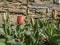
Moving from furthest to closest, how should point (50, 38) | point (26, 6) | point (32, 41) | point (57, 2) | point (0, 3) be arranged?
point (57, 2)
point (26, 6)
point (0, 3)
point (50, 38)
point (32, 41)

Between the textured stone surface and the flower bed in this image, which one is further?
the textured stone surface

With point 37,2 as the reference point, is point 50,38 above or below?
below

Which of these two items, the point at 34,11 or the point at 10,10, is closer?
the point at 10,10

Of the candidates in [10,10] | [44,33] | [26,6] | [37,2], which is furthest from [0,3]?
[44,33]

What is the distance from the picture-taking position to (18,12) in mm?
3104

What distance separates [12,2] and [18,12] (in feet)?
0.54

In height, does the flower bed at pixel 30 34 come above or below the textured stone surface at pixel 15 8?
below

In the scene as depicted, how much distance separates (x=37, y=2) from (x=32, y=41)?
49.5 inches

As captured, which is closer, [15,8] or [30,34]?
[30,34]

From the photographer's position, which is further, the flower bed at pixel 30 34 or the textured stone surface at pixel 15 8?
the textured stone surface at pixel 15 8

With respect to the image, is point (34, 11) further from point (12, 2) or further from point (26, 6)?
point (12, 2)

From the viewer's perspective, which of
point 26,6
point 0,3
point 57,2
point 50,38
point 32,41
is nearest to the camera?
point 32,41

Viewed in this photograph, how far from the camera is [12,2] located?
10.1 feet

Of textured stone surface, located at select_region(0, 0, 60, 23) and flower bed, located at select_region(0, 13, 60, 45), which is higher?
textured stone surface, located at select_region(0, 0, 60, 23)
